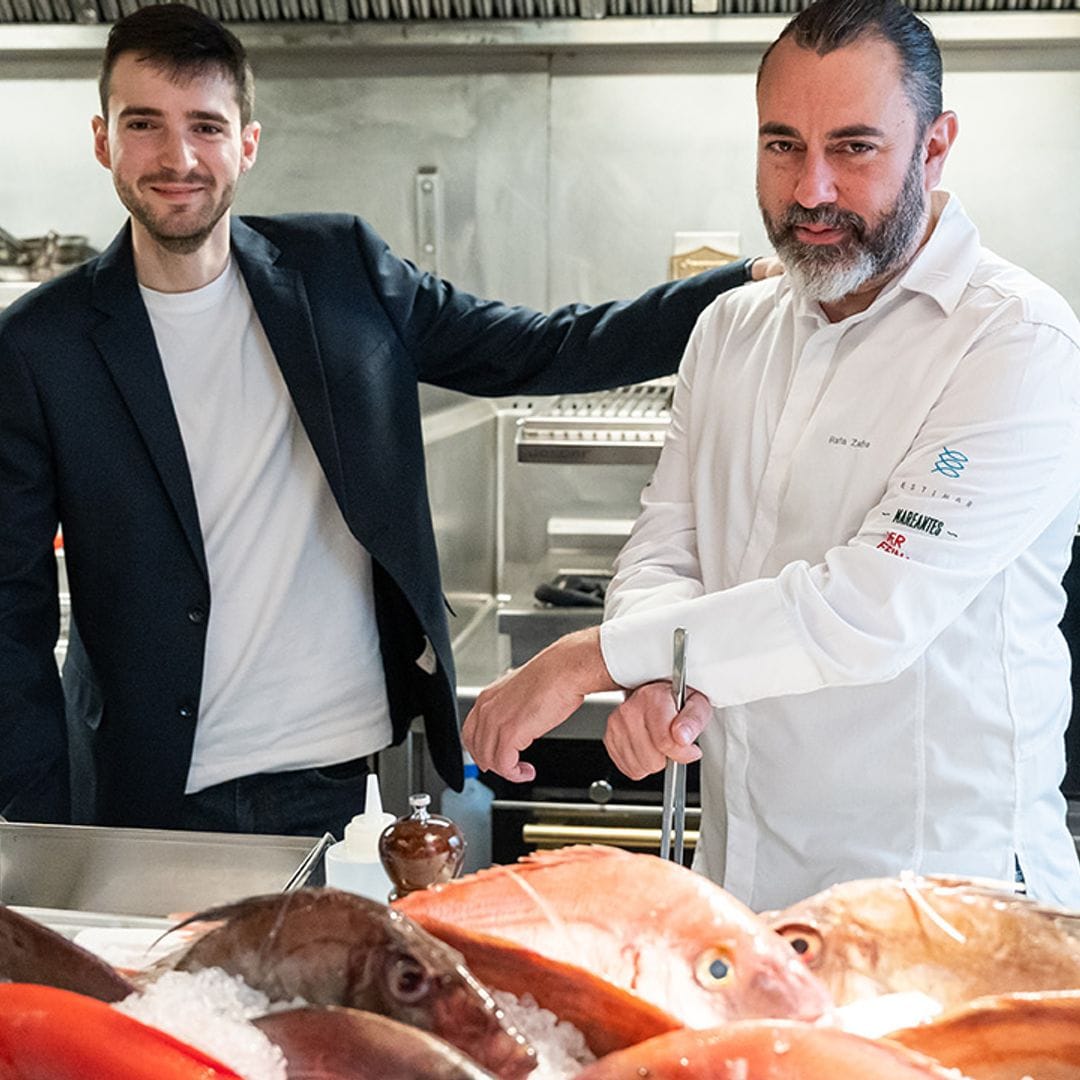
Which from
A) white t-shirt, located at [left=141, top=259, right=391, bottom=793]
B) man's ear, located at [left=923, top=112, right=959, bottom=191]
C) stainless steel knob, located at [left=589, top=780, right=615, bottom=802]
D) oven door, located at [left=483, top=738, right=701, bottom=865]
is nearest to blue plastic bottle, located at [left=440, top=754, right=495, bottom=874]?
oven door, located at [left=483, top=738, right=701, bottom=865]

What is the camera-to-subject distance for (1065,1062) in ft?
1.74

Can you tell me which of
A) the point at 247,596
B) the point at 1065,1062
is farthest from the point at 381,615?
the point at 1065,1062

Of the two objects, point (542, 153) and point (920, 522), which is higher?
point (542, 153)

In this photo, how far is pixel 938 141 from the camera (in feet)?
4.83

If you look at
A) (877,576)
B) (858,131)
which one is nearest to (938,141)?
(858,131)

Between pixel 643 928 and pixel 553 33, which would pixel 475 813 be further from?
pixel 643 928

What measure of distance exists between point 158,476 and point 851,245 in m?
1.05

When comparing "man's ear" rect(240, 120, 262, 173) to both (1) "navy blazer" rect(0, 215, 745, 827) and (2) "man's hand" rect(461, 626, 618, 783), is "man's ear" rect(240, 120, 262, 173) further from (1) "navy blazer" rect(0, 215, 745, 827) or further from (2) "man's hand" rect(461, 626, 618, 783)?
(2) "man's hand" rect(461, 626, 618, 783)

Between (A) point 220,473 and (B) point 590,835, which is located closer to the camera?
(A) point 220,473

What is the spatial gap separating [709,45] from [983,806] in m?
2.27

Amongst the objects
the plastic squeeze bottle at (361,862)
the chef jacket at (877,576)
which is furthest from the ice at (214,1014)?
the chef jacket at (877,576)

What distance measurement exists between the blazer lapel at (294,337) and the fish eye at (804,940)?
141cm

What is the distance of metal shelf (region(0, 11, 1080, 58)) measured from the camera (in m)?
2.98

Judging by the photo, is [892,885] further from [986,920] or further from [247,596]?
[247,596]
